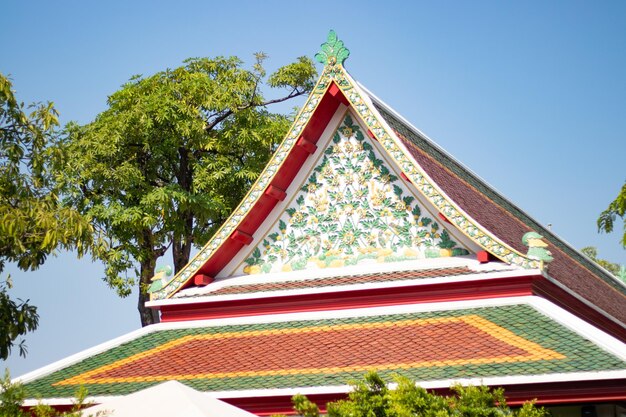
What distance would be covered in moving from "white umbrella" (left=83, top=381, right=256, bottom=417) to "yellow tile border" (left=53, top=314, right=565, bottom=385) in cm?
214

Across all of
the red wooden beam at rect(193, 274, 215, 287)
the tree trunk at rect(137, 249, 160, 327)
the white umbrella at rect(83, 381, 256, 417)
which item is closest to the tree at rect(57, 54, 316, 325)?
the tree trunk at rect(137, 249, 160, 327)

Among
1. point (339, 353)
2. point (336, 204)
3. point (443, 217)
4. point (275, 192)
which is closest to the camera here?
point (339, 353)

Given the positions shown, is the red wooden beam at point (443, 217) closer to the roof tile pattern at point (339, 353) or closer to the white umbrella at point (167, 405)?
the roof tile pattern at point (339, 353)

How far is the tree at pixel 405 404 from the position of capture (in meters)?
6.94

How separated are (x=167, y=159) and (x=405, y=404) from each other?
1630 centimetres

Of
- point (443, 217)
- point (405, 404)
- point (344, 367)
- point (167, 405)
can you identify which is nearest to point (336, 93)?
point (443, 217)

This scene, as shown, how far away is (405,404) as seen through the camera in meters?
6.95

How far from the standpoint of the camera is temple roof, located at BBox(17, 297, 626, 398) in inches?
341

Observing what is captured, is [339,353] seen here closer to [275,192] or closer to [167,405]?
[275,192]

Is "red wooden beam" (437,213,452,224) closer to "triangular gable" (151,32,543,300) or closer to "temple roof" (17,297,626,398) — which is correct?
"triangular gable" (151,32,543,300)

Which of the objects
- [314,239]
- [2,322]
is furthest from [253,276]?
[2,322]

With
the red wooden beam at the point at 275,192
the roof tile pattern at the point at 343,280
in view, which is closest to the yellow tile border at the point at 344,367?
the roof tile pattern at the point at 343,280

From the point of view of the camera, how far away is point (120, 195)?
22.0 metres

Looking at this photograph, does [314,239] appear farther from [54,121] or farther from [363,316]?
[54,121]
